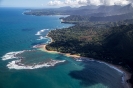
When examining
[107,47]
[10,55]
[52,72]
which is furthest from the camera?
[107,47]

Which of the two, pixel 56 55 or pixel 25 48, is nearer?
pixel 56 55

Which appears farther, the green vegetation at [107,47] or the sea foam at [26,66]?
the green vegetation at [107,47]

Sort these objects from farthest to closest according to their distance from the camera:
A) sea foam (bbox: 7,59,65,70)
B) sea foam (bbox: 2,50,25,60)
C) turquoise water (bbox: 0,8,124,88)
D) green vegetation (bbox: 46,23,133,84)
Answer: sea foam (bbox: 2,50,25,60) < green vegetation (bbox: 46,23,133,84) < sea foam (bbox: 7,59,65,70) < turquoise water (bbox: 0,8,124,88)

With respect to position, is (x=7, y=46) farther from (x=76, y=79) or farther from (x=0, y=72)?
(x=76, y=79)

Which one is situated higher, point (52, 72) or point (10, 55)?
point (10, 55)

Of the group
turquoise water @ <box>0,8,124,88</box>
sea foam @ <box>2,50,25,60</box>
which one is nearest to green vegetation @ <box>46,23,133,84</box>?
turquoise water @ <box>0,8,124,88</box>

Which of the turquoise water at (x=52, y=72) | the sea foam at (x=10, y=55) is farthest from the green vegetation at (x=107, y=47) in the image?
the sea foam at (x=10, y=55)

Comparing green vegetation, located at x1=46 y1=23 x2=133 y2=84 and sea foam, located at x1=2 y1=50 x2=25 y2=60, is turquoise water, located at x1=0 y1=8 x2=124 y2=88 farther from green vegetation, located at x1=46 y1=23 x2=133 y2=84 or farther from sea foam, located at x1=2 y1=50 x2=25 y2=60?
Answer: green vegetation, located at x1=46 y1=23 x2=133 y2=84

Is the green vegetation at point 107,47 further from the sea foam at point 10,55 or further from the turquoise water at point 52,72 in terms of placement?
the sea foam at point 10,55

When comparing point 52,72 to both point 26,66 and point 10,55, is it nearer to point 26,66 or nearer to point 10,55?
point 26,66

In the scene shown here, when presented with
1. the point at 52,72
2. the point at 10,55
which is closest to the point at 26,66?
the point at 52,72

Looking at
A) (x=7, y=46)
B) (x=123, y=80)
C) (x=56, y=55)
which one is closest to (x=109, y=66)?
(x=123, y=80)
